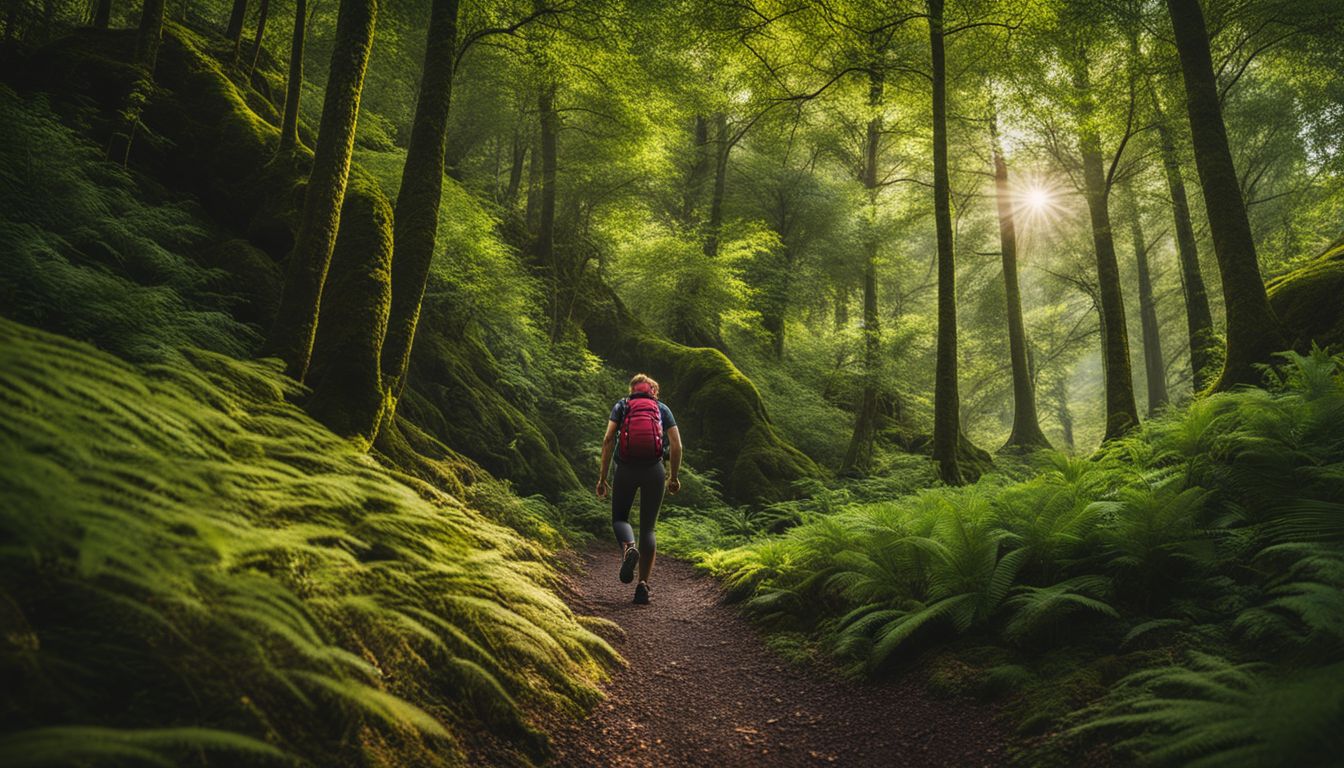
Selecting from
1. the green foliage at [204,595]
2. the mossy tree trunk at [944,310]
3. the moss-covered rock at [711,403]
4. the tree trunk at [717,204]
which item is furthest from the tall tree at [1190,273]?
the green foliage at [204,595]

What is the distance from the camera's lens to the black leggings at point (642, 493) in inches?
243

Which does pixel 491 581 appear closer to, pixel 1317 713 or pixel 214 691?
pixel 214 691

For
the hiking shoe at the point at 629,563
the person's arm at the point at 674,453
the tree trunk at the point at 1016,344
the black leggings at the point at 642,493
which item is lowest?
the hiking shoe at the point at 629,563

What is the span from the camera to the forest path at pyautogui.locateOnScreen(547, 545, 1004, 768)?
319 centimetres

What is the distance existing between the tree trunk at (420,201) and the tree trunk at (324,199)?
0.69 metres

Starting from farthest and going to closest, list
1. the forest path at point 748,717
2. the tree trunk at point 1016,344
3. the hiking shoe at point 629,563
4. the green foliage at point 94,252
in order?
the tree trunk at point 1016,344
the hiking shoe at point 629,563
the green foliage at point 94,252
the forest path at point 748,717

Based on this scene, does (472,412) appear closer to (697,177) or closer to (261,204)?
(261,204)

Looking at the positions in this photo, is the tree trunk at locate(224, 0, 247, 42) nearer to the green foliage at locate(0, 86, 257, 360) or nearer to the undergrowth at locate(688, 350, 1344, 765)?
the green foliage at locate(0, 86, 257, 360)

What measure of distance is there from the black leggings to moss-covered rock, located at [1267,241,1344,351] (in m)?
7.71

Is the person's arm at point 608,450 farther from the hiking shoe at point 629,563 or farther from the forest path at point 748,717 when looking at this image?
the forest path at point 748,717

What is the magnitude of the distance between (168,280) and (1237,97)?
2758 centimetres

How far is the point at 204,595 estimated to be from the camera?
6.07ft

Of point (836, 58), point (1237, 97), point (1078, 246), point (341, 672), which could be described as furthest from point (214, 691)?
point (1078, 246)

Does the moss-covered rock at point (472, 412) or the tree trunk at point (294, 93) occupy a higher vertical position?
the tree trunk at point (294, 93)
